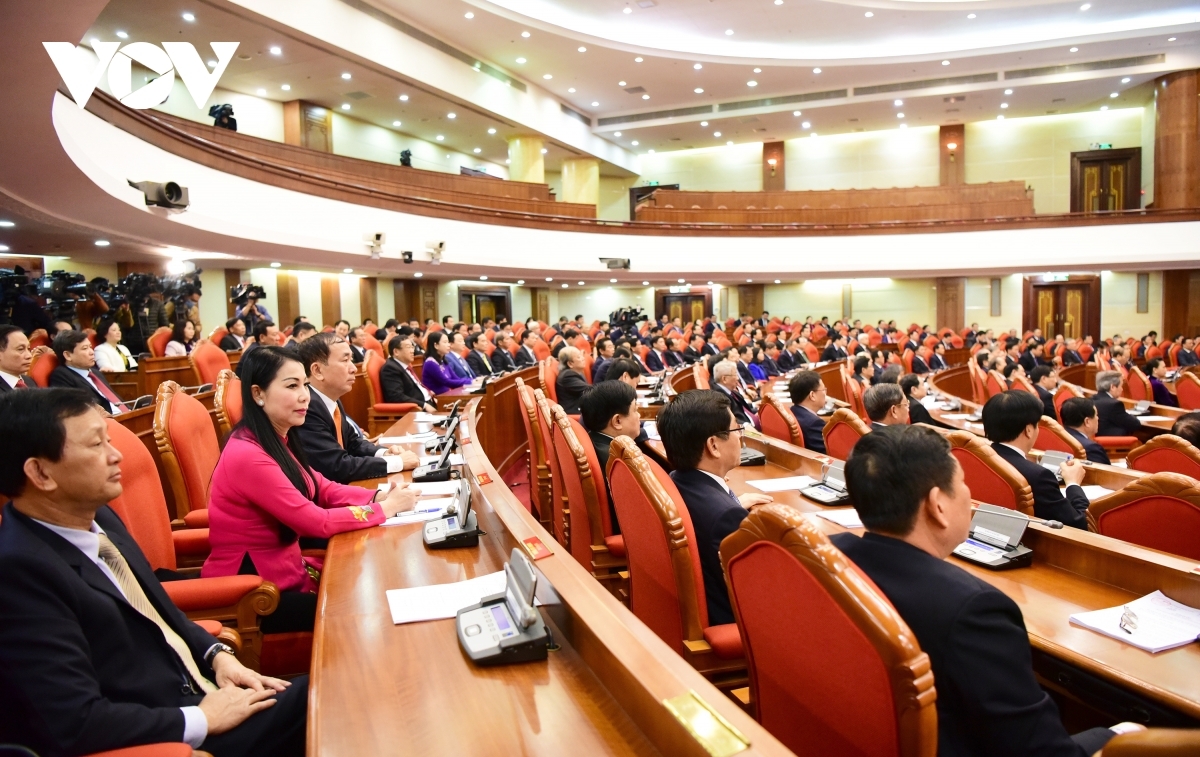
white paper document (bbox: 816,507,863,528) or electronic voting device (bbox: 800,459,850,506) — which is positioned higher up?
electronic voting device (bbox: 800,459,850,506)

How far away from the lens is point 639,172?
2252 cm

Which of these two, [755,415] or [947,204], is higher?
[947,204]

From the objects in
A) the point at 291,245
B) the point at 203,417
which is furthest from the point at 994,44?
the point at 203,417

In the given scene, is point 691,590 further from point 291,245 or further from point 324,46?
point 324,46

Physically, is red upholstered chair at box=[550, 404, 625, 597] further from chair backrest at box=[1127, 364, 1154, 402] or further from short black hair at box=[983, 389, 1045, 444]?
chair backrest at box=[1127, 364, 1154, 402]

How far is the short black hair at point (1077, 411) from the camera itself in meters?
4.31

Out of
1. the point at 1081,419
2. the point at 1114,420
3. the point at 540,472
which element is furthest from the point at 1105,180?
the point at 540,472

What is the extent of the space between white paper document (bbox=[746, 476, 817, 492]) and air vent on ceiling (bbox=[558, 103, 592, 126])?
17.0 metres

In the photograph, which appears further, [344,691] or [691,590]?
[691,590]

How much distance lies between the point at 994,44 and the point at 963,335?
251 inches

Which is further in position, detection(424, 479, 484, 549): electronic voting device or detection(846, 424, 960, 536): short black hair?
detection(424, 479, 484, 549): electronic voting device

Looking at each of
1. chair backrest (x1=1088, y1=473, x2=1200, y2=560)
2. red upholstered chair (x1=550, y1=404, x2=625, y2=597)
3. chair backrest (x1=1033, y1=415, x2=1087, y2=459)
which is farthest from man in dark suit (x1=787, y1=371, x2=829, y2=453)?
chair backrest (x1=1088, y1=473, x2=1200, y2=560)

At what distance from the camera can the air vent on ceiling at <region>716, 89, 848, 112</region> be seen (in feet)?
58.6

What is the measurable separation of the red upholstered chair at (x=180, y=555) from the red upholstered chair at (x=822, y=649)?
1.31 m
